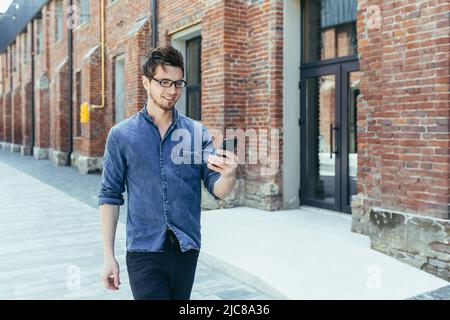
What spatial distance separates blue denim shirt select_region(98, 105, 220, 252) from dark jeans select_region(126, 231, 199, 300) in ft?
0.14

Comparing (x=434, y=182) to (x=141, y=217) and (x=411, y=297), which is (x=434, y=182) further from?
(x=141, y=217)

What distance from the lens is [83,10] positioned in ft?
58.2

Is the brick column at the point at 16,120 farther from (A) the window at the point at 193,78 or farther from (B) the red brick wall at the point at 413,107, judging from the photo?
(B) the red brick wall at the point at 413,107

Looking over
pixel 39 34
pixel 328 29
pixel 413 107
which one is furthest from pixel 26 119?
pixel 413 107

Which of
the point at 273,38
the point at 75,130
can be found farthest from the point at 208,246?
the point at 75,130

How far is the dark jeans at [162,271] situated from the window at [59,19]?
20.3 m

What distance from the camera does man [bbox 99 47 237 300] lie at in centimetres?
236

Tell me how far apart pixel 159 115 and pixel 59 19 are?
20691mm

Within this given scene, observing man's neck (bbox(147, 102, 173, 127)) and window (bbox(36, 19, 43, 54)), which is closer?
man's neck (bbox(147, 102, 173, 127))

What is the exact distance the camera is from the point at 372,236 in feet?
17.5

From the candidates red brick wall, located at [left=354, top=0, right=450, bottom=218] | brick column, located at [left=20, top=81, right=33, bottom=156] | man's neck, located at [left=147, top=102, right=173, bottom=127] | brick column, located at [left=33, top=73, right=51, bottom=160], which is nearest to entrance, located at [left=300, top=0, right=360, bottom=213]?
red brick wall, located at [left=354, top=0, right=450, bottom=218]

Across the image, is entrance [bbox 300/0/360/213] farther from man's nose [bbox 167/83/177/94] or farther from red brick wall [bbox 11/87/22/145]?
red brick wall [bbox 11/87/22/145]

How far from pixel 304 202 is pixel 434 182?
11.5ft

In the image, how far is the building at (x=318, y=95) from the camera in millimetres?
4785
